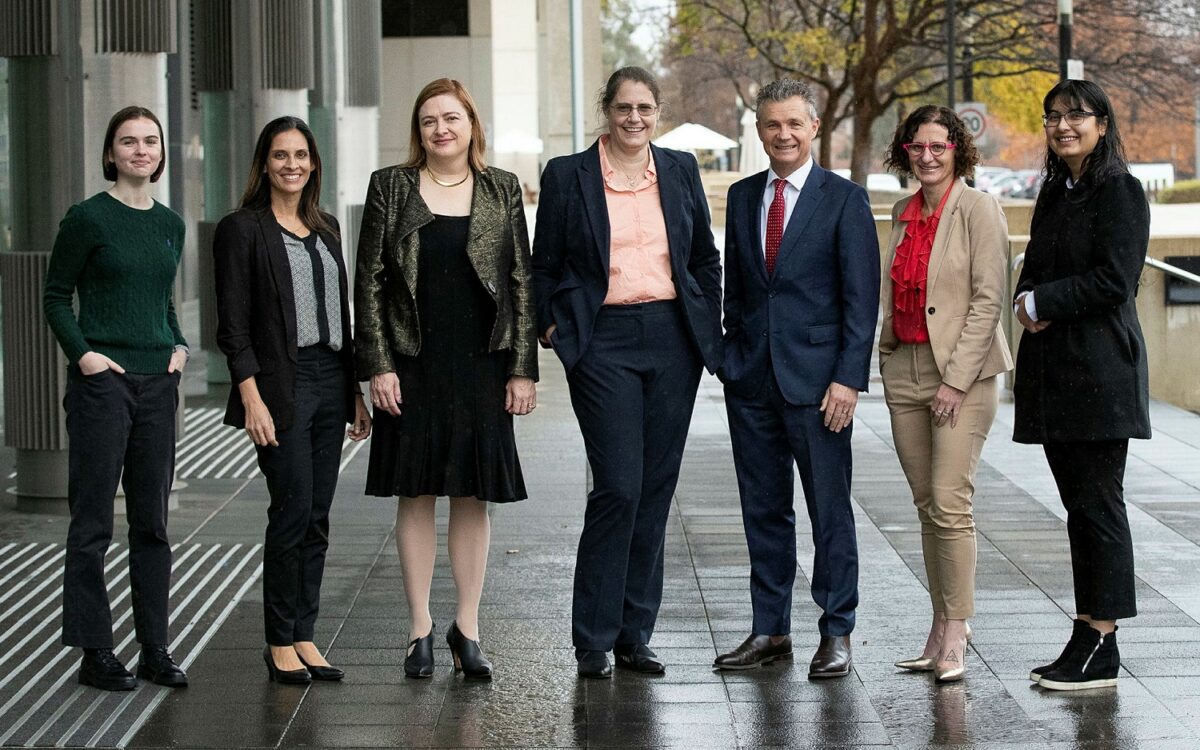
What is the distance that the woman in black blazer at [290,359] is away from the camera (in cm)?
582

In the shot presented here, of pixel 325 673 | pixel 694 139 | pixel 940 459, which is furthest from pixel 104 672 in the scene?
pixel 694 139

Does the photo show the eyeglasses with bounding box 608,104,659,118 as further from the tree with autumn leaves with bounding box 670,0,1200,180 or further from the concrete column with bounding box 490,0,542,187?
the concrete column with bounding box 490,0,542,187

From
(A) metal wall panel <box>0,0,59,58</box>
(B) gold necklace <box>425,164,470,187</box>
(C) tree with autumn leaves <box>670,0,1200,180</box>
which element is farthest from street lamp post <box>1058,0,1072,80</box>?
(B) gold necklace <box>425,164,470,187</box>

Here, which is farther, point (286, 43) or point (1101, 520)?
point (286, 43)

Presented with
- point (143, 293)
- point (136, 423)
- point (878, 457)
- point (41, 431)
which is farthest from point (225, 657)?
point (878, 457)

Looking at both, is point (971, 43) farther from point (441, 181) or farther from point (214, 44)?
point (441, 181)

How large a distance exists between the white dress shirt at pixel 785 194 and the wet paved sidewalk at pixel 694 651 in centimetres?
148

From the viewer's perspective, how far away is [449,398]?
597 cm

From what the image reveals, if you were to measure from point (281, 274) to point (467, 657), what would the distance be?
141cm

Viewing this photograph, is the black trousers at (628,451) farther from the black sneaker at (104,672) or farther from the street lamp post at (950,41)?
the street lamp post at (950,41)

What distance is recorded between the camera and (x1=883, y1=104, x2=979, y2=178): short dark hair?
593cm

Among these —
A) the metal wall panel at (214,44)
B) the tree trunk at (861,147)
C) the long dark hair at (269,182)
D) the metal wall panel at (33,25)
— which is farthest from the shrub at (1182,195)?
the long dark hair at (269,182)

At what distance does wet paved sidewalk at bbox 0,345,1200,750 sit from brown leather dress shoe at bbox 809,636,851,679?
0.05m

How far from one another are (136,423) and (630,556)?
1.72 metres
